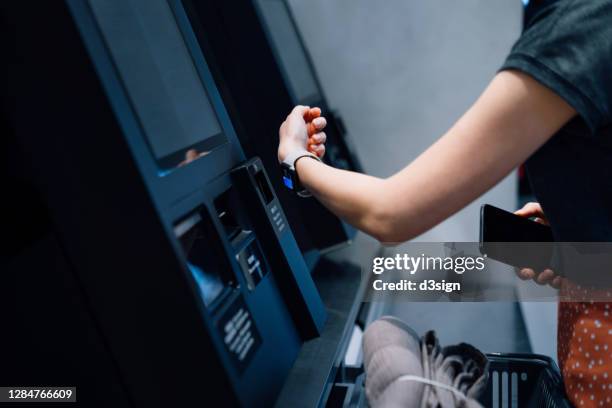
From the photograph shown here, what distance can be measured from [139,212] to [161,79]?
28cm

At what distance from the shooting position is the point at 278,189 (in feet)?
4.87

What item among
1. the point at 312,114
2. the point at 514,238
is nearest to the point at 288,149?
the point at 312,114

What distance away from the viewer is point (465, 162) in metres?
0.66

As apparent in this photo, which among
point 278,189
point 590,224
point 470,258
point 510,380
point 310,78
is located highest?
point 310,78

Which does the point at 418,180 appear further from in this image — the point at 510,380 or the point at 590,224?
the point at 510,380

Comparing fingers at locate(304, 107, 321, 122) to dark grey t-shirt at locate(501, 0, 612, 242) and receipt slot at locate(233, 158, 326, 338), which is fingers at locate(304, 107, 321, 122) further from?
dark grey t-shirt at locate(501, 0, 612, 242)

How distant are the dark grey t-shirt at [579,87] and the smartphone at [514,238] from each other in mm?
236

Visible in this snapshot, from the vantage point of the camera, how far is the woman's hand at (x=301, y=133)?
969 mm

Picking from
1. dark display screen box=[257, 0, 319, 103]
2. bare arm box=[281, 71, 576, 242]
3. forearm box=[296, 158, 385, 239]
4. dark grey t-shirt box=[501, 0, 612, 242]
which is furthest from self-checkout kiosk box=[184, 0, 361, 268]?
dark grey t-shirt box=[501, 0, 612, 242]

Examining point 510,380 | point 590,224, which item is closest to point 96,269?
point 590,224

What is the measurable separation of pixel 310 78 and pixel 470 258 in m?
1.10

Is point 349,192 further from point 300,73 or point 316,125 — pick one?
point 300,73

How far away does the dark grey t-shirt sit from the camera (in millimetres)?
603

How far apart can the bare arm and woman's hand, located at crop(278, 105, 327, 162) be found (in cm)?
20
